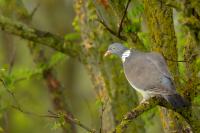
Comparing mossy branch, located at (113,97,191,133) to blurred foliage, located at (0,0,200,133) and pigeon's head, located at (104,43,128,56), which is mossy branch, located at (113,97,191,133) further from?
pigeon's head, located at (104,43,128,56)

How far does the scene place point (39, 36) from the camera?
10.0 meters

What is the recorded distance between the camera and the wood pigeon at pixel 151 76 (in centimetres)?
614

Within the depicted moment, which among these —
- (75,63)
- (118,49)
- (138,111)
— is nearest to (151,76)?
(138,111)

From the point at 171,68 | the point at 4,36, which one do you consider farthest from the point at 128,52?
the point at 4,36

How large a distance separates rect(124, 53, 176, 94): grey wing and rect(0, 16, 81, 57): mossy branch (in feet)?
9.60

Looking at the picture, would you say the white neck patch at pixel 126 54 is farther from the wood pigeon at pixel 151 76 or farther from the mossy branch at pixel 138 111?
the mossy branch at pixel 138 111

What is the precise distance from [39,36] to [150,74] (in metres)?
3.64

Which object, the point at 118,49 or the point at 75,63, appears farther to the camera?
the point at 75,63

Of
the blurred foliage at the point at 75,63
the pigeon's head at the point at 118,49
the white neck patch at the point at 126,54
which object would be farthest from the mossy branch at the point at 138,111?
the pigeon's head at the point at 118,49

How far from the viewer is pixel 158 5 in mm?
6340

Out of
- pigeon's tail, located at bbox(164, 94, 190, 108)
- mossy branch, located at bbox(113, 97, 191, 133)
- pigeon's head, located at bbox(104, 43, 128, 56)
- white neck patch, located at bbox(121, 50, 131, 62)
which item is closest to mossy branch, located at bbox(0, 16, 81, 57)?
pigeon's head, located at bbox(104, 43, 128, 56)

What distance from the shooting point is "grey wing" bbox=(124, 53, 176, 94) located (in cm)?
638

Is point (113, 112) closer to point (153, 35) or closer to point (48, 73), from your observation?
point (48, 73)

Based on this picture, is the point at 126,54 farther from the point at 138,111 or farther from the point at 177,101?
the point at 138,111
